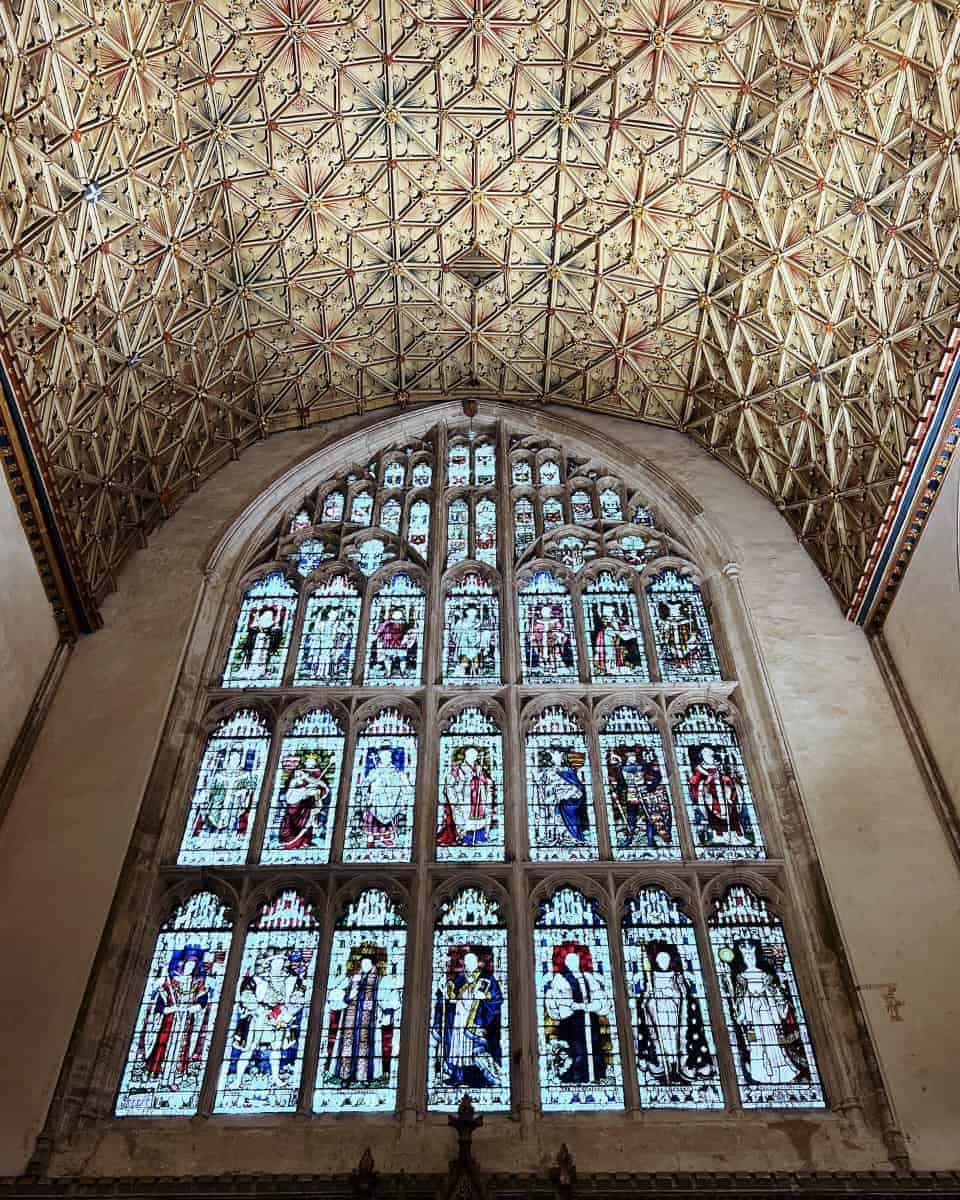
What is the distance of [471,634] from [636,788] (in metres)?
2.92

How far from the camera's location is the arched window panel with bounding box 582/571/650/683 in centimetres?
1268

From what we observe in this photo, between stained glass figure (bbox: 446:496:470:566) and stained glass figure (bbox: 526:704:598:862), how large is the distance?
2.98 metres

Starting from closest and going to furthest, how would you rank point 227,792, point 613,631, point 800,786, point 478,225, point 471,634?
point 800,786 < point 227,792 < point 471,634 < point 613,631 < point 478,225

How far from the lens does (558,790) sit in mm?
11297

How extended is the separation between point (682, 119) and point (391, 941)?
9933mm

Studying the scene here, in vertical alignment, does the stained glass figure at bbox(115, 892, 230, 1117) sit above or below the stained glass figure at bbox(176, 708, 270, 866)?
below

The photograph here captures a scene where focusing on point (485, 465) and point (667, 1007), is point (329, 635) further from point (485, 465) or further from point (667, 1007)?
point (667, 1007)

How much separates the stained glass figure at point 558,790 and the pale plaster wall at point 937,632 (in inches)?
137

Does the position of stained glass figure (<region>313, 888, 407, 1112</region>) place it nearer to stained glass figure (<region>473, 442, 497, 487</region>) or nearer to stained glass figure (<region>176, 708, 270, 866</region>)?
stained glass figure (<region>176, 708, 270, 866</region>)

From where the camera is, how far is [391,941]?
32.7 ft

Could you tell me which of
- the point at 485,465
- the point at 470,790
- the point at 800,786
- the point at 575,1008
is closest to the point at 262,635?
the point at 470,790

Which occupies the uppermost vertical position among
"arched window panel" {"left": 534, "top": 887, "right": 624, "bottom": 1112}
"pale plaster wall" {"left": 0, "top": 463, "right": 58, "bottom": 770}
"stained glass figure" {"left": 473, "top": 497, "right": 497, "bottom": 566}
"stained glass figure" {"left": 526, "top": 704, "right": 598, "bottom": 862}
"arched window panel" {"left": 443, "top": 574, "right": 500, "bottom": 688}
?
"stained glass figure" {"left": 473, "top": 497, "right": 497, "bottom": 566}

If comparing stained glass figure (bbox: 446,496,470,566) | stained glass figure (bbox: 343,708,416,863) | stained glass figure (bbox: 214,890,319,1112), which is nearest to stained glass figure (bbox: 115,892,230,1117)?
stained glass figure (bbox: 214,890,319,1112)

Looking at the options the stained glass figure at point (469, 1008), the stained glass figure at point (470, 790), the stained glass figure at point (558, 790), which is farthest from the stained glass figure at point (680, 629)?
the stained glass figure at point (469, 1008)
